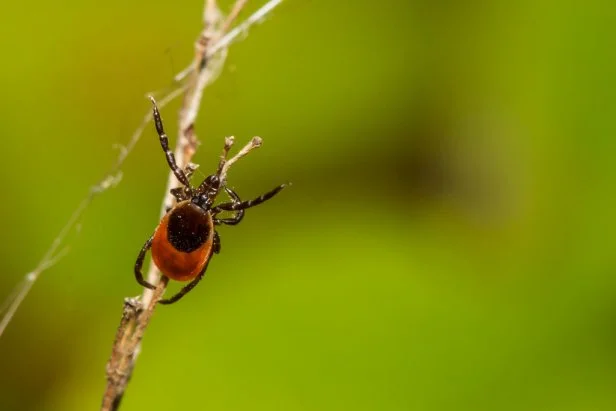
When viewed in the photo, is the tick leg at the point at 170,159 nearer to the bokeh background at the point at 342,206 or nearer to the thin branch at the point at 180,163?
the thin branch at the point at 180,163

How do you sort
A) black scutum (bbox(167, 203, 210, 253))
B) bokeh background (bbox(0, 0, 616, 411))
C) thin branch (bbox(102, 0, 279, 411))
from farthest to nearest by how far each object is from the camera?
bokeh background (bbox(0, 0, 616, 411)), black scutum (bbox(167, 203, 210, 253)), thin branch (bbox(102, 0, 279, 411))

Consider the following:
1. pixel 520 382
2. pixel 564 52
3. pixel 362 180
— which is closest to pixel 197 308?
pixel 362 180

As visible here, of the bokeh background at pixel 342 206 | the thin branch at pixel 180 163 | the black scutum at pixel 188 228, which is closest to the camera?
the thin branch at pixel 180 163

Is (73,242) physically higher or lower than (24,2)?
lower

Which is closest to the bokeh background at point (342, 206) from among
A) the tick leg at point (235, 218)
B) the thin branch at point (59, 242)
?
the thin branch at point (59, 242)

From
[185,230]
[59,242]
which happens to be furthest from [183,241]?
[59,242]

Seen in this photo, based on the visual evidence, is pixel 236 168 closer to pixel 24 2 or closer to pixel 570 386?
pixel 24 2

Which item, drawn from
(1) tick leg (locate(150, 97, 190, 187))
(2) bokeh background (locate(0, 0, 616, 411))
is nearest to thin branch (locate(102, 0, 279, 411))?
(1) tick leg (locate(150, 97, 190, 187))

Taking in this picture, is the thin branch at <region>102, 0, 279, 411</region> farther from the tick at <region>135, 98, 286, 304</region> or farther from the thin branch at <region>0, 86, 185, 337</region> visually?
the thin branch at <region>0, 86, 185, 337</region>
